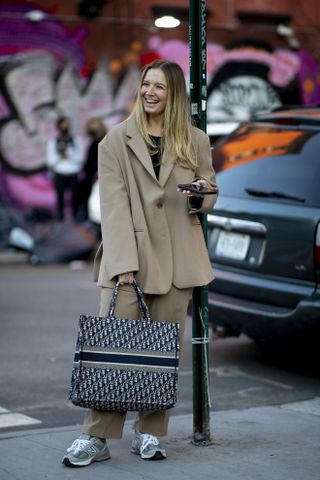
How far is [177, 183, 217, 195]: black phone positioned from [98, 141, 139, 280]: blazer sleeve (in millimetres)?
289

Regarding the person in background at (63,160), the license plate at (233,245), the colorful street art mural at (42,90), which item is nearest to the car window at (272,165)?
the license plate at (233,245)

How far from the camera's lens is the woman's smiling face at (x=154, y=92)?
5.20 metres

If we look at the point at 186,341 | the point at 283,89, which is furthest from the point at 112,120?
the point at 186,341

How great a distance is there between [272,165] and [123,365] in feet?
10.0

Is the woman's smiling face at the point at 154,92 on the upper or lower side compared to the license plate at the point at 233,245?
upper

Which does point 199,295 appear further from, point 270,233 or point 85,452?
point 270,233

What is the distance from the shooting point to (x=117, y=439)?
5598 mm

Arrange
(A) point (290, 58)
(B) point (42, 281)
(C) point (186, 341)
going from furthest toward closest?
1. (A) point (290, 58)
2. (B) point (42, 281)
3. (C) point (186, 341)

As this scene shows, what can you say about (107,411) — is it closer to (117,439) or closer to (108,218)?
(117,439)

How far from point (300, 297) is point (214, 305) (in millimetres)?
782

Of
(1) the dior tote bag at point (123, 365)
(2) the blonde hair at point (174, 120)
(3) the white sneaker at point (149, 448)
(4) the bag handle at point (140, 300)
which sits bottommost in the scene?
(3) the white sneaker at point (149, 448)

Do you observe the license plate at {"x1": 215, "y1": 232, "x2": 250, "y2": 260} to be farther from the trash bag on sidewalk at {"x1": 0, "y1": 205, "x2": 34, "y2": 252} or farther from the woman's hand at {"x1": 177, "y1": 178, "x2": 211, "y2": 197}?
the trash bag on sidewalk at {"x1": 0, "y1": 205, "x2": 34, "y2": 252}

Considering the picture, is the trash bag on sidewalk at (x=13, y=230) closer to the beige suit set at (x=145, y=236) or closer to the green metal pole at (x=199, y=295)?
the green metal pole at (x=199, y=295)

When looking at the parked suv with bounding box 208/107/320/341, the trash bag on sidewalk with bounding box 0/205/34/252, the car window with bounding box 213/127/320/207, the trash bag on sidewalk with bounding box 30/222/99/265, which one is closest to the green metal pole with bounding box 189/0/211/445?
the parked suv with bounding box 208/107/320/341
